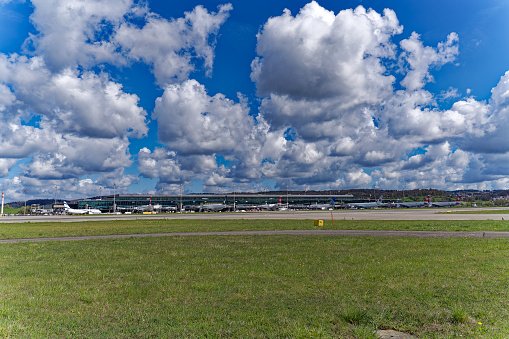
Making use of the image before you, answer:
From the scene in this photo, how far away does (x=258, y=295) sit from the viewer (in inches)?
426

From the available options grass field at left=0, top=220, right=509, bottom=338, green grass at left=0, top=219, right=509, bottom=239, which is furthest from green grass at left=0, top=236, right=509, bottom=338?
green grass at left=0, top=219, right=509, bottom=239

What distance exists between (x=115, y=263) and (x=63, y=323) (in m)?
8.84

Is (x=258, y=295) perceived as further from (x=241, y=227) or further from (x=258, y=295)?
(x=241, y=227)

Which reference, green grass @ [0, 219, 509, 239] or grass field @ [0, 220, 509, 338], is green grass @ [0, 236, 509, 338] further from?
green grass @ [0, 219, 509, 239]

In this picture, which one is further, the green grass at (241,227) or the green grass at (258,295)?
the green grass at (241,227)

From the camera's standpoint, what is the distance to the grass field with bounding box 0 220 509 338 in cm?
800

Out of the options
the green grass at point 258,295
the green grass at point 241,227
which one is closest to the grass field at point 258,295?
the green grass at point 258,295

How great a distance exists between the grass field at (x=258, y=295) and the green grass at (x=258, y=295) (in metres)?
0.04

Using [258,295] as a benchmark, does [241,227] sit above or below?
below

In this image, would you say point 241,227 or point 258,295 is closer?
point 258,295

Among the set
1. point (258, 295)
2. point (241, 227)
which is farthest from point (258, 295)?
point (241, 227)

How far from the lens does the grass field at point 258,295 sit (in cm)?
800

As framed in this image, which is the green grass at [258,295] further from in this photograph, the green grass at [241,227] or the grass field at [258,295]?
the green grass at [241,227]

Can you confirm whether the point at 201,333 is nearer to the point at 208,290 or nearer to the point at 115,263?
the point at 208,290
